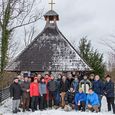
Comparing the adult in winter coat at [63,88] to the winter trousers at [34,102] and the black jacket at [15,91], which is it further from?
the black jacket at [15,91]

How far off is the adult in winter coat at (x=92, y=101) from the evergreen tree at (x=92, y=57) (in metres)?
13.1

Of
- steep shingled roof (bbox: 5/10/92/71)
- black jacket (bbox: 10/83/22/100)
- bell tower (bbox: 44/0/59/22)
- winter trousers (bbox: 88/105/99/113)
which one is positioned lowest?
winter trousers (bbox: 88/105/99/113)

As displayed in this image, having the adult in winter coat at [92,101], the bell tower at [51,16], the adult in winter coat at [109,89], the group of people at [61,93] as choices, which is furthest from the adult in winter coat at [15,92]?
the bell tower at [51,16]

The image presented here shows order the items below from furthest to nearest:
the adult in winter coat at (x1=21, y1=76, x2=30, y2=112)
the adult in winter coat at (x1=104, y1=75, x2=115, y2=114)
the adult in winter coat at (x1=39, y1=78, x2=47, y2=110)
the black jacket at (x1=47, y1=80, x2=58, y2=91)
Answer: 1. the black jacket at (x1=47, y1=80, x2=58, y2=91)
2. the adult in winter coat at (x1=39, y1=78, x2=47, y2=110)
3. the adult in winter coat at (x1=21, y1=76, x2=30, y2=112)
4. the adult in winter coat at (x1=104, y1=75, x2=115, y2=114)

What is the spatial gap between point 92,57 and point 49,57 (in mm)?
10062

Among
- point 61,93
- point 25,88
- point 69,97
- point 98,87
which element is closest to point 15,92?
point 25,88

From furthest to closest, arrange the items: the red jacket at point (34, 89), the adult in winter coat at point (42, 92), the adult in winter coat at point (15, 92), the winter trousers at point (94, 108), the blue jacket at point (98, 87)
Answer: the adult in winter coat at point (42, 92), the red jacket at point (34, 89), the blue jacket at point (98, 87), the adult in winter coat at point (15, 92), the winter trousers at point (94, 108)

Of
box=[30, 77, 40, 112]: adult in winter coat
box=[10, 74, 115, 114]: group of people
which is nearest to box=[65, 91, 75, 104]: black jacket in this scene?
box=[10, 74, 115, 114]: group of people

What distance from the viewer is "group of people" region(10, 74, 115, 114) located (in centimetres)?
1731

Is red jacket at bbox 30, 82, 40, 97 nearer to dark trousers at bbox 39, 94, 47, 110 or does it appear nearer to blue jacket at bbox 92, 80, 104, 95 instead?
dark trousers at bbox 39, 94, 47, 110

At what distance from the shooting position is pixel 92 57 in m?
31.9

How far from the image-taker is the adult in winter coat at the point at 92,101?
1705 cm

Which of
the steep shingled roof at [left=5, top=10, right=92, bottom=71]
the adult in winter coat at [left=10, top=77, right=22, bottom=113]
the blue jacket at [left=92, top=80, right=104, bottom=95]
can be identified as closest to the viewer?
the adult in winter coat at [left=10, top=77, right=22, bottom=113]

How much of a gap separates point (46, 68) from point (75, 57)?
6.50ft
